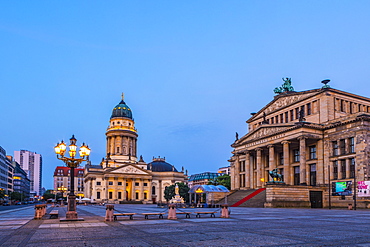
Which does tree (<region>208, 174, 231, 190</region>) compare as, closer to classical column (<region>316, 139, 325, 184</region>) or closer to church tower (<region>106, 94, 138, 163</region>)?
church tower (<region>106, 94, 138, 163</region>)

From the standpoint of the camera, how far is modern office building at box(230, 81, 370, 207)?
54062mm

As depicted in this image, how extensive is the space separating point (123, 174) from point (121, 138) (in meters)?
15.0

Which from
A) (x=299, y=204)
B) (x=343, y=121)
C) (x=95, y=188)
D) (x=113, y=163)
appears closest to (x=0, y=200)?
(x=95, y=188)

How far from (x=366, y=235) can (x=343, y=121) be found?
43195mm

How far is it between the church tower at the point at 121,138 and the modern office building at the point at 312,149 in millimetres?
70974

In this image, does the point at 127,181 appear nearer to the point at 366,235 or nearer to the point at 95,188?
the point at 95,188

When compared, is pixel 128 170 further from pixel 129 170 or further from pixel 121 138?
pixel 121 138

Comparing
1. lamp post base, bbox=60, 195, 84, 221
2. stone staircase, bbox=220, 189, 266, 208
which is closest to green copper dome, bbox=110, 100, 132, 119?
stone staircase, bbox=220, 189, 266, 208

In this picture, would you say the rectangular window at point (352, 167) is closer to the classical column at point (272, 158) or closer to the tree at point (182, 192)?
the classical column at point (272, 158)

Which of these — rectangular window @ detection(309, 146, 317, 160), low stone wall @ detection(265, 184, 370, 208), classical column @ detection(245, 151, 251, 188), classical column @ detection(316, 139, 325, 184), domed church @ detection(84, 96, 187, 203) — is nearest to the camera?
low stone wall @ detection(265, 184, 370, 208)

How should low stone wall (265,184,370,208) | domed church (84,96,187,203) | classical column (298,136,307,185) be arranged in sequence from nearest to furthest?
low stone wall (265,184,370,208) → classical column (298,136,307,185) → domed church (84,96,187,203)

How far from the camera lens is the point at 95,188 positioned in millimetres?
129500

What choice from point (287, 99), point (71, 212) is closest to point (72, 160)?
point (71, 212)

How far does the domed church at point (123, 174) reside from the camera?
130125mm
